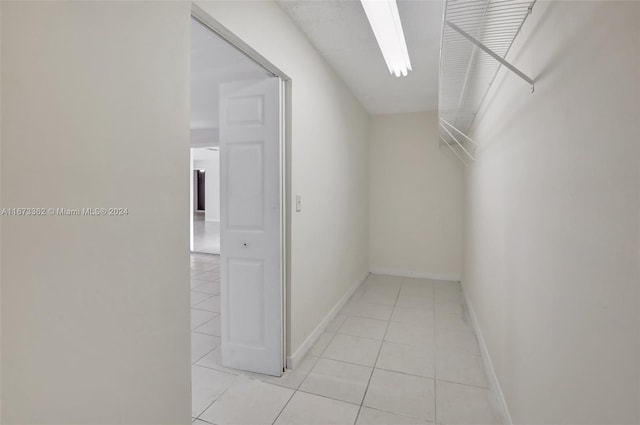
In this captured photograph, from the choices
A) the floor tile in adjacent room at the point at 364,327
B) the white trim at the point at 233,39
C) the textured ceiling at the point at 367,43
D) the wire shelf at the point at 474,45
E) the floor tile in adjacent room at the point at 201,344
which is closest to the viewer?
the wire shelf at the point at 474,45

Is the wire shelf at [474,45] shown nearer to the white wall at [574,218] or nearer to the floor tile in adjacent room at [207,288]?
the white wall at [574,218]

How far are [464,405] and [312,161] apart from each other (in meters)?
2.09

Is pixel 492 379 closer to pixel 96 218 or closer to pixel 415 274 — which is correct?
pixel 96 218

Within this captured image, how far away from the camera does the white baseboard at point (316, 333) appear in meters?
2.34

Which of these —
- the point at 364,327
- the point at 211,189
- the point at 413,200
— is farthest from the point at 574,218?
the point at 211,189

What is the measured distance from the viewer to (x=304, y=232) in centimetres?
255

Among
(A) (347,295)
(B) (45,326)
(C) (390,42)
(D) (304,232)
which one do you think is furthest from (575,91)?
(A) (347,295)

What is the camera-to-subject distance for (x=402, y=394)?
2.02 metres

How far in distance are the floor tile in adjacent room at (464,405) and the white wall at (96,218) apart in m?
1.52

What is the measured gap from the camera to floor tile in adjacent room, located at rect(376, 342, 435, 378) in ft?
7.50

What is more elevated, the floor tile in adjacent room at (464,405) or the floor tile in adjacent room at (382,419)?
the floor tile in adjacent room at (464,405)

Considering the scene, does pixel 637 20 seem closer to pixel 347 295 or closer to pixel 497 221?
pixel 497 221

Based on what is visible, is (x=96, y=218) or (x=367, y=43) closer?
(x=96, y=218)

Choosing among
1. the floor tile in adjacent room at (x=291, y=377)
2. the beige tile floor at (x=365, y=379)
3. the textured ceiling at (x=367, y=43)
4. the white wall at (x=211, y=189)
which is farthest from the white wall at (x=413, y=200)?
the white wall at (x=211, y=189)
